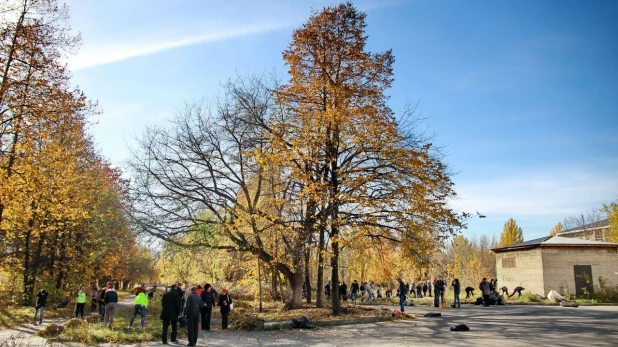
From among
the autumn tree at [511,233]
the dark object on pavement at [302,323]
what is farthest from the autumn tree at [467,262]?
the dark object on pavement at [302,323]

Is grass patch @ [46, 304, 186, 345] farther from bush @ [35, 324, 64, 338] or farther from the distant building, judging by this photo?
the distant building

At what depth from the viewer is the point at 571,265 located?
1083 inches

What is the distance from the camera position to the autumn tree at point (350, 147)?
59.6 feet

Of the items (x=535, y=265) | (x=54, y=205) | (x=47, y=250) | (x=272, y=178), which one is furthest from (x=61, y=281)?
(x=535, y=265)

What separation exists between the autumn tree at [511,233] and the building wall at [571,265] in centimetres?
5742

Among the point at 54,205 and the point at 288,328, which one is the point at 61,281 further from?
the point at 288,328

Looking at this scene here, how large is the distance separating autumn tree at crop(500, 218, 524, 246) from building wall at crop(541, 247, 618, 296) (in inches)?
2261

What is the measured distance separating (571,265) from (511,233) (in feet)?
202

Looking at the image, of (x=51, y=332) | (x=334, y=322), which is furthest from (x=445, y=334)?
(x=51, y=332)

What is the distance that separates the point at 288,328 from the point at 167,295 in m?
5.36

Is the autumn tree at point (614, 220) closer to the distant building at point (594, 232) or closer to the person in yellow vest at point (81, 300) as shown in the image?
the distant building at point (594, 232)

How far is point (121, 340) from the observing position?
1361cm

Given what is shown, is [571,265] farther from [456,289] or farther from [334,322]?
[334,322]

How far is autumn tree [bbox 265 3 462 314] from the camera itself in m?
18.2
